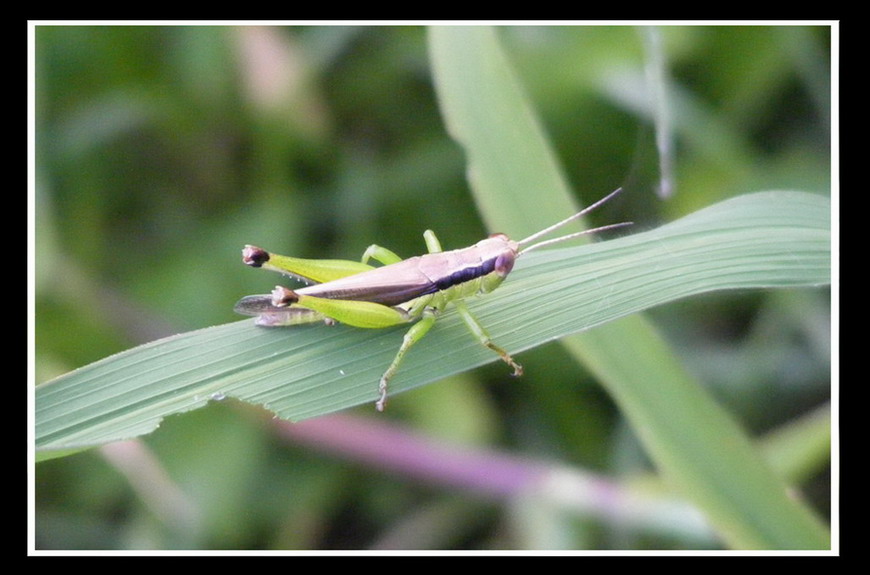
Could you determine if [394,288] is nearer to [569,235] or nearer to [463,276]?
[463,276]

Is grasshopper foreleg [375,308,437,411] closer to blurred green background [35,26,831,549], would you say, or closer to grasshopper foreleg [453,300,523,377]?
grasshopper foreleg [453,300,523,377]

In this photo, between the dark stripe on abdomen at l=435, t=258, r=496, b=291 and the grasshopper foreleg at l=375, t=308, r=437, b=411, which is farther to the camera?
the dark stripe on abdomen at l=435, t=258, r=496, b=291

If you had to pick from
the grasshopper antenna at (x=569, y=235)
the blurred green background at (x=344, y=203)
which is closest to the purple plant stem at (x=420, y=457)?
the blurred green background at (x=344, y=203)

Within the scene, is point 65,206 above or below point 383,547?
above

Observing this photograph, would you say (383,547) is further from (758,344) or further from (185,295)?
(758,344)

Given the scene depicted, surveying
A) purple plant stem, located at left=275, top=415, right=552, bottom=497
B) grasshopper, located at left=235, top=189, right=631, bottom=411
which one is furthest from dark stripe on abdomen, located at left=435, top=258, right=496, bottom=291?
purple plant stem, located at left=275, top=415, right=552, bottom=497

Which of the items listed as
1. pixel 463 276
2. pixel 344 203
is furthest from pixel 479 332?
pixel 344 203

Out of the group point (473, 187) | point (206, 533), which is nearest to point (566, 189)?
point (473, 187)

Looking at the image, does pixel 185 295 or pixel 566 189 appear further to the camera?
pixel 185 295
